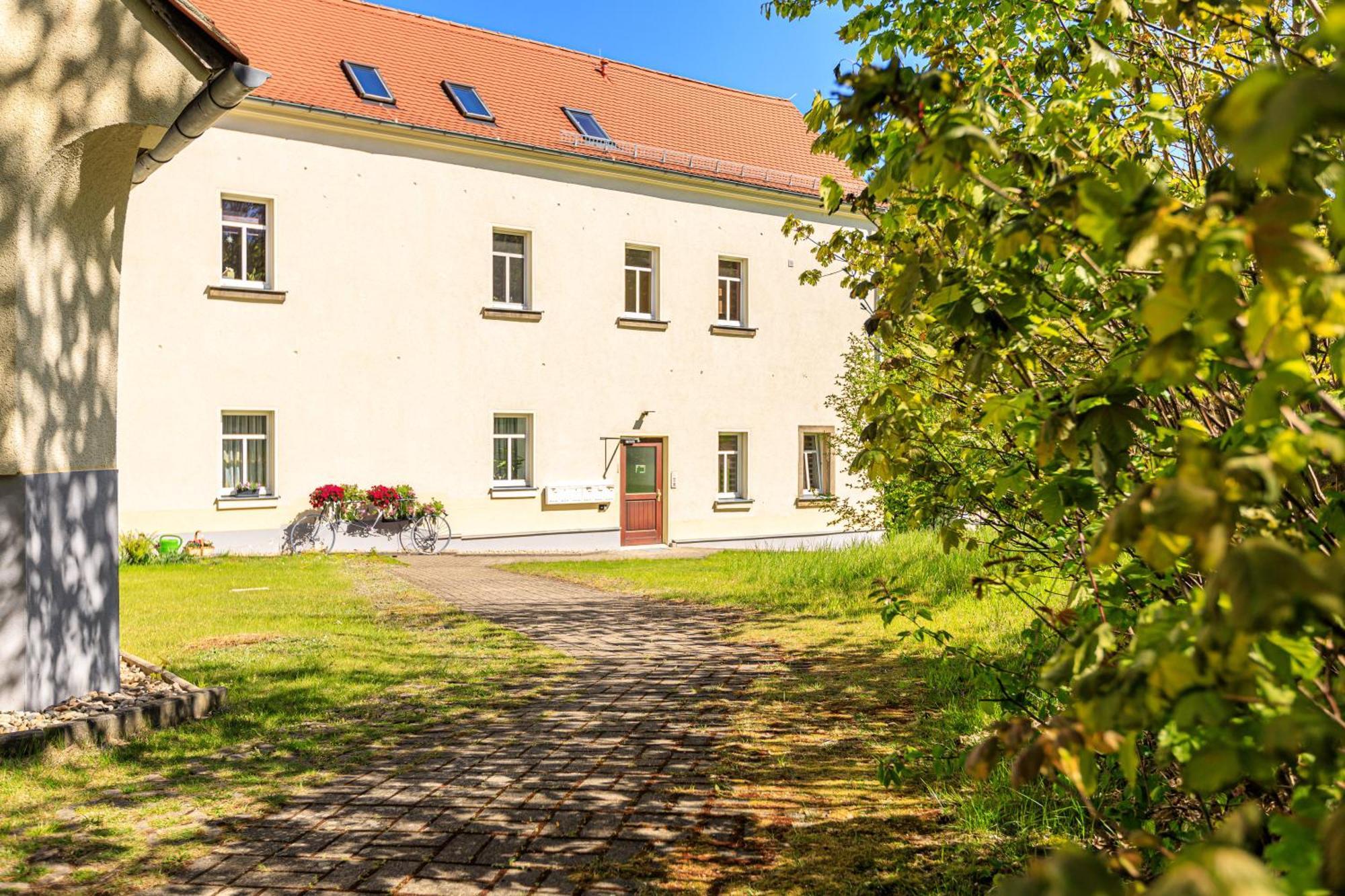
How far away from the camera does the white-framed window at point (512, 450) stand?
22.4 meters

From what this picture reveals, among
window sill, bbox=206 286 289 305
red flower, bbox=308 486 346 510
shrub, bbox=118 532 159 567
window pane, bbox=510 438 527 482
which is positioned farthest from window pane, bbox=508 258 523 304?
shrub, bbox=118 532 159 567

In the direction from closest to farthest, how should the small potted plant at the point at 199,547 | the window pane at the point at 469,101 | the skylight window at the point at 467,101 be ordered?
the small potted plant at the point at 199,547 < the skylight window at the point at 467,101 < the window pane at the point at 469,101

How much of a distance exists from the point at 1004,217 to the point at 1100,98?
1.49 metres

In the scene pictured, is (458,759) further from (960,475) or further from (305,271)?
(305,271)

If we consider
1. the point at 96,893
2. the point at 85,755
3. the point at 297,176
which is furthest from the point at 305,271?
the point at 96,893

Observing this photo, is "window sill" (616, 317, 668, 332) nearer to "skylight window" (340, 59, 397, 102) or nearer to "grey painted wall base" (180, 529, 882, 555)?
"grey painted wall base" (180, 529, 882, 555)

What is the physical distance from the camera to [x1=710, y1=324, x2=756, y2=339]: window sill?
2508 cm

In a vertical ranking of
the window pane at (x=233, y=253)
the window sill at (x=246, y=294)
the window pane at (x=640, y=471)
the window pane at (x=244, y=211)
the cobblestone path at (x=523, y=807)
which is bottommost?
the cobblestone path at (x=523, y=807)

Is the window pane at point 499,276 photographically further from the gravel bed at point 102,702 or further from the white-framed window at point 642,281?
the gravel bed at point 102,702

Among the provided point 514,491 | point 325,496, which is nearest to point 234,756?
point 325,496

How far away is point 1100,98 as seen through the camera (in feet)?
12.3

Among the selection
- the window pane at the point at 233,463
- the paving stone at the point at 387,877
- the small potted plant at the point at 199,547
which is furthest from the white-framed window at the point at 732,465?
the paving stone at the point at 387,877

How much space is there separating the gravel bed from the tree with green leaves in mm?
4963

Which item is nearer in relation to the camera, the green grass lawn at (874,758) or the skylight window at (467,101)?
the green grass lawn at (874,758)
